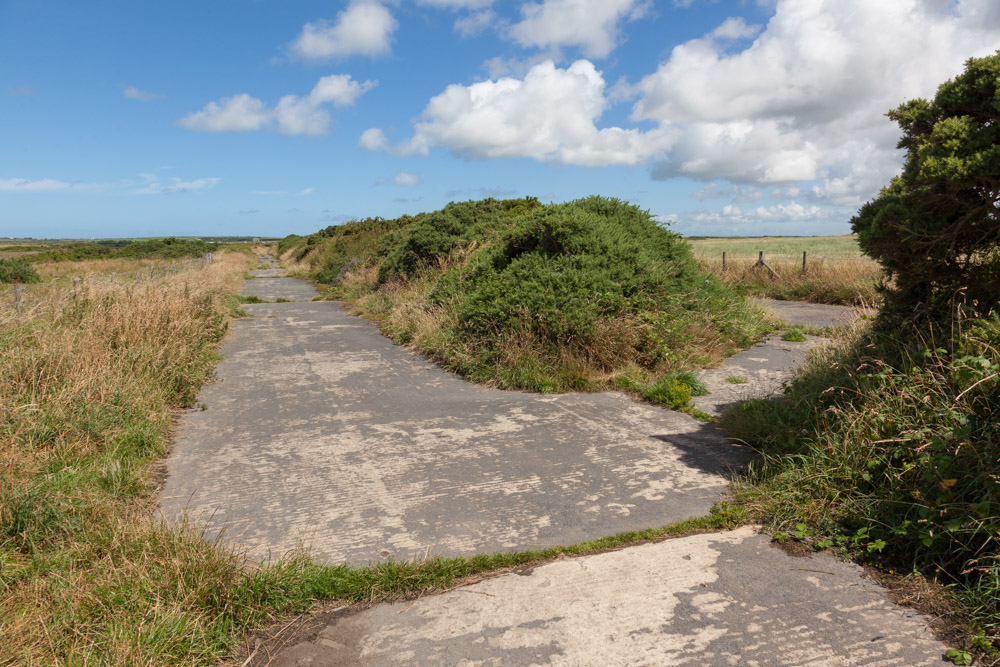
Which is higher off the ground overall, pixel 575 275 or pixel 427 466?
pixel 575 275

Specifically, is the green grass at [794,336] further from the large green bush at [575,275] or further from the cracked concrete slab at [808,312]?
the large green bush at [575,275]

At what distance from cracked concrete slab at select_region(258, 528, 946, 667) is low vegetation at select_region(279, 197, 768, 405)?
136 inches

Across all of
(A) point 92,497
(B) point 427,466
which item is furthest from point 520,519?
(A) point 92,497

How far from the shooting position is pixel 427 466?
5098 mm

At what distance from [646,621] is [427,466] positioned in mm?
2529

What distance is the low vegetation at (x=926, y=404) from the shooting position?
3.25 m

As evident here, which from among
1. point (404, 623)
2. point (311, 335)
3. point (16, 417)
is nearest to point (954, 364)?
point (404, 623)

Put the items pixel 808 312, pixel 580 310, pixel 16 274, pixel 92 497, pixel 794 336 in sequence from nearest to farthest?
pixel 92 497
pixel 580 310
pixel 794 336
pixel 808 312
pixel 16 274

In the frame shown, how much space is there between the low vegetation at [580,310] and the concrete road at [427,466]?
1.97ft

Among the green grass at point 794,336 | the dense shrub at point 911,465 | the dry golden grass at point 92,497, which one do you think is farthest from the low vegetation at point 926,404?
the green grass at point 794,336

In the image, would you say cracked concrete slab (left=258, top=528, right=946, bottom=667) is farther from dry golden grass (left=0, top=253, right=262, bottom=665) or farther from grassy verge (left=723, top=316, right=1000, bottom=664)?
dry golden grass (left=0, top=253, right=262, bottom=665)

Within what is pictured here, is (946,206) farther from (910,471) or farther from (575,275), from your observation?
(575,275)

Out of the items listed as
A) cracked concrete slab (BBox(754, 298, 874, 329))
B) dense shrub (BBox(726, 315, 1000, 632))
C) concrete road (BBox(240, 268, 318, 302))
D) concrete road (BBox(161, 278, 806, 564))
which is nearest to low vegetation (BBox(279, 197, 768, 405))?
concrete road (BBox(161, 278, 806, 564))

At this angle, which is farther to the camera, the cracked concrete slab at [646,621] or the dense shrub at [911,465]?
the dense shrub at [911,465]
